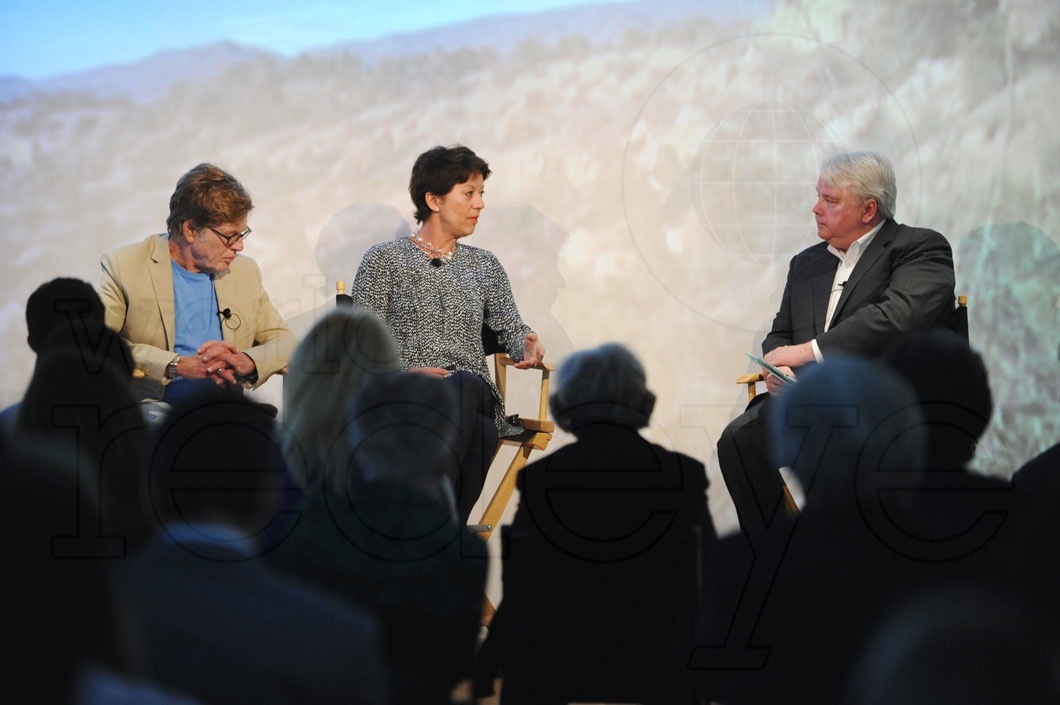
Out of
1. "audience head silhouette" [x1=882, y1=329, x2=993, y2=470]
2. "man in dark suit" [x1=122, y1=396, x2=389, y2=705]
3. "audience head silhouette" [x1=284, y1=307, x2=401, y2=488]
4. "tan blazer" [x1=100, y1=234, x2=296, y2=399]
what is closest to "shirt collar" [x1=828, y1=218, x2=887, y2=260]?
"audience head silhouette" [x1=882, y1=329, x2=993, y2=470]

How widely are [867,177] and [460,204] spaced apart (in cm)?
134

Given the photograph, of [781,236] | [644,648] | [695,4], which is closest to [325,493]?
[644,648]

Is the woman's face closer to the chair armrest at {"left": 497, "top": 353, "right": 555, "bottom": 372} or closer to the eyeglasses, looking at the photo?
the chair armrest at {"left": 497, "top": 353, "right": 555, "bottom": 372}

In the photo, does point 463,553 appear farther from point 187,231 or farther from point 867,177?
point 867,177

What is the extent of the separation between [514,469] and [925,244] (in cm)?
151

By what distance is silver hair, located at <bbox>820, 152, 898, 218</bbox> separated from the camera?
10.9ft

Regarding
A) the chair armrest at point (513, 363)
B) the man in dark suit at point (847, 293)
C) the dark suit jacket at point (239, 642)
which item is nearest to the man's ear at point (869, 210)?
the man in dark suit at point (847, 293)

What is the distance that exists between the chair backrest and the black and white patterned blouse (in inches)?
44.6

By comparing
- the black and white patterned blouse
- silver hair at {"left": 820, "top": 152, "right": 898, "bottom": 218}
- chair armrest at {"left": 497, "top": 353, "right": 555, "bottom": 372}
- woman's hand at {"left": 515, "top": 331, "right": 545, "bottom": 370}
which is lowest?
chair armrest at {"left": 497, "top": 353, "right": 555, "bottom": 372}

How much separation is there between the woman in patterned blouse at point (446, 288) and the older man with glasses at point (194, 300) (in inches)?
15.8

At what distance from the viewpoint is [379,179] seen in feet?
13.5

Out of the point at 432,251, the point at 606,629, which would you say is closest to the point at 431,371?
the point at 432,251

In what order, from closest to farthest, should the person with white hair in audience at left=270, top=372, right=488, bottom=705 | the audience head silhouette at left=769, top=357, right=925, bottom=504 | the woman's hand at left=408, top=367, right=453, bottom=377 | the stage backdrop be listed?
1. the person with white hair in audience at left=270, top=372, right=488, bottom=705
2. the audience head silhouette at left=769, top=357, right=925, bottom=504
3. the woman's hand at left=408, top=367, right=453, bottom=377
4. the stage backdrop

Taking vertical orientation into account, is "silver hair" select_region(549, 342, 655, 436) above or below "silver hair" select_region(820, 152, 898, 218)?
below
